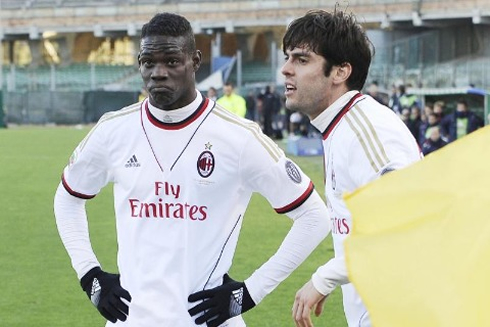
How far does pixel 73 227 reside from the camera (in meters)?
5.20

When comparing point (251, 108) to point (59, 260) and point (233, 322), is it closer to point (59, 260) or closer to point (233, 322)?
point (59, 260)

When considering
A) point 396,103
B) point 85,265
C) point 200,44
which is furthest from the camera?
point 200,44

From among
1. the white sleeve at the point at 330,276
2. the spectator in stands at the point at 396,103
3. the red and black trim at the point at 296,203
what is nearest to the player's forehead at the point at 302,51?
the red and black trim at the point at 296,203

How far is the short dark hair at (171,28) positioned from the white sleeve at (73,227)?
0.83 m

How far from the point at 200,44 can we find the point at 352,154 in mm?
69222

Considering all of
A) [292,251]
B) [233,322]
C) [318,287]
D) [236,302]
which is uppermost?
[318,287]

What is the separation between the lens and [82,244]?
17.0 feet

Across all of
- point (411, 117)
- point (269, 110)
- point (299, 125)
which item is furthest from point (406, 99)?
point (269, 110)

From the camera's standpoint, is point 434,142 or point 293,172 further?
point 434,142

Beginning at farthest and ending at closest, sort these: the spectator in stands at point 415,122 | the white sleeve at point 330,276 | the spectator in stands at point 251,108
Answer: the spectator in stands at point 251,108, the spectator in stands at point 415,122, the white sleeve at point 330,276

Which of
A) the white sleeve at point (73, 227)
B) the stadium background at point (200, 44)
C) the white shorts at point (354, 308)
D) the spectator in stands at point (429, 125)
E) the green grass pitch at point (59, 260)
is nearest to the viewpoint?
the white shorts at point (354, 308)

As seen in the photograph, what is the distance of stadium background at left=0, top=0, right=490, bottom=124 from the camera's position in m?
49.9

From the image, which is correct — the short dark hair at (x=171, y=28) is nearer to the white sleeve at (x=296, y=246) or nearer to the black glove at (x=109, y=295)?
the white sleeve at (x=296, y=246)

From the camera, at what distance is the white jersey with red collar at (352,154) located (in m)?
4.27
